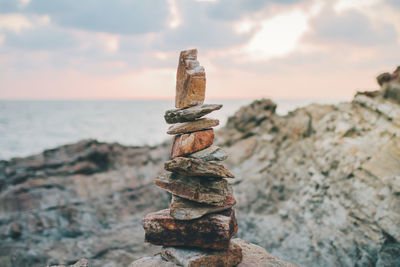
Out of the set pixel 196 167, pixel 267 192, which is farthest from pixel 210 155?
pixel 267 192

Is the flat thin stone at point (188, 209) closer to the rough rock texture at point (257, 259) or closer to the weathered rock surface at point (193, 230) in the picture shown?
the weathered rock surface at point (193, 230)

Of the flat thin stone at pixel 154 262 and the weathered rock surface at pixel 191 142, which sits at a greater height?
the weathered rock surface at pixel 191 142

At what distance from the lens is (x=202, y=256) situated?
556 cm

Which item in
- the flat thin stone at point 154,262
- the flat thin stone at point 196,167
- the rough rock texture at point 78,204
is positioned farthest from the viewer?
the rough rock texture at point 78,204

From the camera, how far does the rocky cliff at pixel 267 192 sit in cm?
876

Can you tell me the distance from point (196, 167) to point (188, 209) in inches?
31.0

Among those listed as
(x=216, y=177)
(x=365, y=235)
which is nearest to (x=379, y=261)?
(x=365, y=235)

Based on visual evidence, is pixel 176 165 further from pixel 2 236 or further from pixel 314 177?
pixel 2 236

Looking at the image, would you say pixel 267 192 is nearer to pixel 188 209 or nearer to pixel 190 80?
pixel 188 209

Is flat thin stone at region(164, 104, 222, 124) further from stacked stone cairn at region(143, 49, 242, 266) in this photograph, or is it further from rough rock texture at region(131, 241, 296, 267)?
rough rock texture at region(131, 241, 296, 267)

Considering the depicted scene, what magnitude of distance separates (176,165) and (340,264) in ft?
18.2

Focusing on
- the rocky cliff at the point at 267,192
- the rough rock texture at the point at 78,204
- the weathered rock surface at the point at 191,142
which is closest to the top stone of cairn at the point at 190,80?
the weathered rock surface at the point at 191,142

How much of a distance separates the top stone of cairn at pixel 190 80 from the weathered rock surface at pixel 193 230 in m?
2.11

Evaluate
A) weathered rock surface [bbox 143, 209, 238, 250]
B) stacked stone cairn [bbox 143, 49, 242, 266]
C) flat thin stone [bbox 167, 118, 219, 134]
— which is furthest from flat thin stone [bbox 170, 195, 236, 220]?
flat thin stone [bbox 167, 118, 219, 134]
